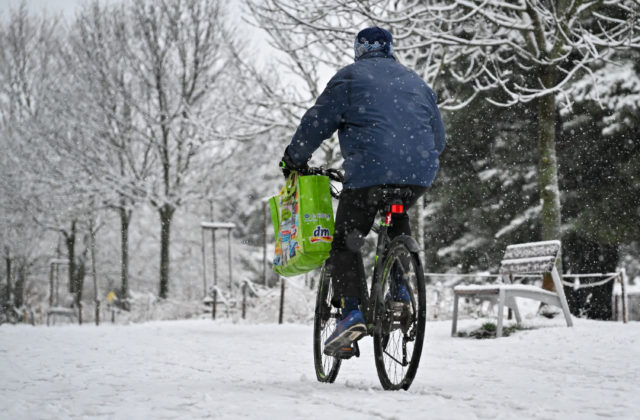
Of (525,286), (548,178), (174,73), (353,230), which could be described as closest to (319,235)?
(353,230)

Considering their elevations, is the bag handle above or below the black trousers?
above

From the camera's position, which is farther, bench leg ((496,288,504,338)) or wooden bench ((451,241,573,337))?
wooden bench ((451,241,573,337))

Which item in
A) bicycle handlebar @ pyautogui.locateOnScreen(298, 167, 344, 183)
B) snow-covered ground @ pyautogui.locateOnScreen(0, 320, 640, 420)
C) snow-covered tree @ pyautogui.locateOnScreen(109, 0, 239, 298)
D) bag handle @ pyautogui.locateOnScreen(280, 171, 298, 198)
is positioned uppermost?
snow-covered tree @ pyautogui.locateOnScreen(109, 0, 239, 298)

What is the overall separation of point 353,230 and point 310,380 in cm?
111

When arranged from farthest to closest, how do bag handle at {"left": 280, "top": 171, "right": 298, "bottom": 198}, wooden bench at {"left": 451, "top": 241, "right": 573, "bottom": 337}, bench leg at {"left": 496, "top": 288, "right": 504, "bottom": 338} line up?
wooden bench at {"left": 451, "top": 241, "right": 573, "bottom": 337} < bench leg at {"left": 496, "top": 288, "right": 504, "bottom": 338} < bag handle at {"left": 280, "top": 171, "right": 298, "bottom": 198}

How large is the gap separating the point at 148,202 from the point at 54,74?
5.46 metres

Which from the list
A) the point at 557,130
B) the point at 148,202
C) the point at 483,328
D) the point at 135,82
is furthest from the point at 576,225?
the point at 135,82

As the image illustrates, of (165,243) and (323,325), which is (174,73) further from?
(323,325)

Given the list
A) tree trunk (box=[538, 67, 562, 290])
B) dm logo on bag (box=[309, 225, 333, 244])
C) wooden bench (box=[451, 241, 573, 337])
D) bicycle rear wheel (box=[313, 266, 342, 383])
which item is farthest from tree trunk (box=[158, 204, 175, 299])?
dm logo on bag (box=[309, 225, 333, 244])

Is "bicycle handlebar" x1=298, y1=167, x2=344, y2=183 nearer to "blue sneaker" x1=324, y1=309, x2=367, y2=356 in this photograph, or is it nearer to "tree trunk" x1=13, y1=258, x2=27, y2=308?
"blue sneaker" x1=324, y1=309, x2=367, y2=356

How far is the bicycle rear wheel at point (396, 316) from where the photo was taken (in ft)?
11.3

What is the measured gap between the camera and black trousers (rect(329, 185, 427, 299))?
3590mm

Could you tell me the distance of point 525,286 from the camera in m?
7.14

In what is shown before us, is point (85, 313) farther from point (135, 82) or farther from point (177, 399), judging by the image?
point (177, 399)
